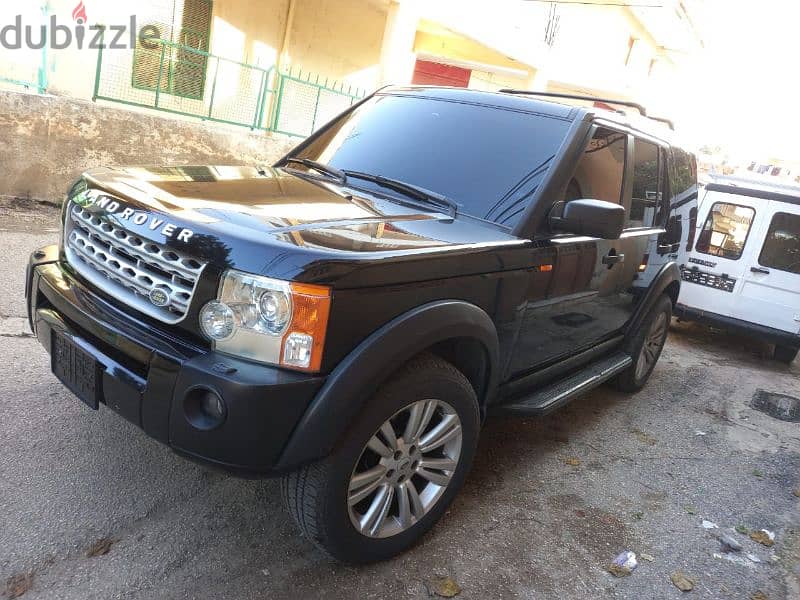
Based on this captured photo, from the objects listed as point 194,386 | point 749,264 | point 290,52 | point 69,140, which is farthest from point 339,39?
point 194,386

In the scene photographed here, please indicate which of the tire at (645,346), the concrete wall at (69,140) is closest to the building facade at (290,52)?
the concrete wall at (69,140)

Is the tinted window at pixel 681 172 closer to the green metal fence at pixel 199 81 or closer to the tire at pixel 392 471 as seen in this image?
the tire at pixel 392 471

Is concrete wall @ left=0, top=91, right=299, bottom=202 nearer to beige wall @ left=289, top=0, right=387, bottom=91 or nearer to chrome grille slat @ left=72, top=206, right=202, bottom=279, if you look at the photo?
chrome grille slat @ left=72, top=206, right=202, bottom=279

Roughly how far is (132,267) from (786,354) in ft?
24.8

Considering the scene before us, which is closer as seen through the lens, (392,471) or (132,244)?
(132,244)

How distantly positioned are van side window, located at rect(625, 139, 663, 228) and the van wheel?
4.10m

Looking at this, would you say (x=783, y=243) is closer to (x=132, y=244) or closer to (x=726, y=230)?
(x=726, y=230)

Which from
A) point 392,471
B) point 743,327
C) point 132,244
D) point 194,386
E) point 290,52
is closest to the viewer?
point 194,386

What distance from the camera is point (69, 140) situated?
679 centimetres

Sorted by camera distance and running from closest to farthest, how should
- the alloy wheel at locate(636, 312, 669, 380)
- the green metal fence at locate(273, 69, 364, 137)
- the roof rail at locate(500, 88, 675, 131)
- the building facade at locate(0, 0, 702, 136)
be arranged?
the roof rail at locate(500, 88, 675, 131), the alloy wheel at locate(636, 312, 669, 380), the building facade at locate(0, 0, 702, 136), the green metal fence at locate(273, 69, 364, 137)

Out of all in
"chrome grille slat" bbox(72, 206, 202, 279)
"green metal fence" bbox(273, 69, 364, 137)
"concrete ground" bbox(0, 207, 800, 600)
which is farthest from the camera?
"green metal fence" bbox(273, 69, 364, 137)

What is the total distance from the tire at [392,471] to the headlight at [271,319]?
0.36m

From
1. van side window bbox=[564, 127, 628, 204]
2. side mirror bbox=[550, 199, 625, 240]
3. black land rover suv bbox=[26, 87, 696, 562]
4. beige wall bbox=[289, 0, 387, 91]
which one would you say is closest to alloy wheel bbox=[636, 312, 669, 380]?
black land rover suv bbox=[26, 87, 696, 562]

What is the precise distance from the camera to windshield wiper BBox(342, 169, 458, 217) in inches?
121
